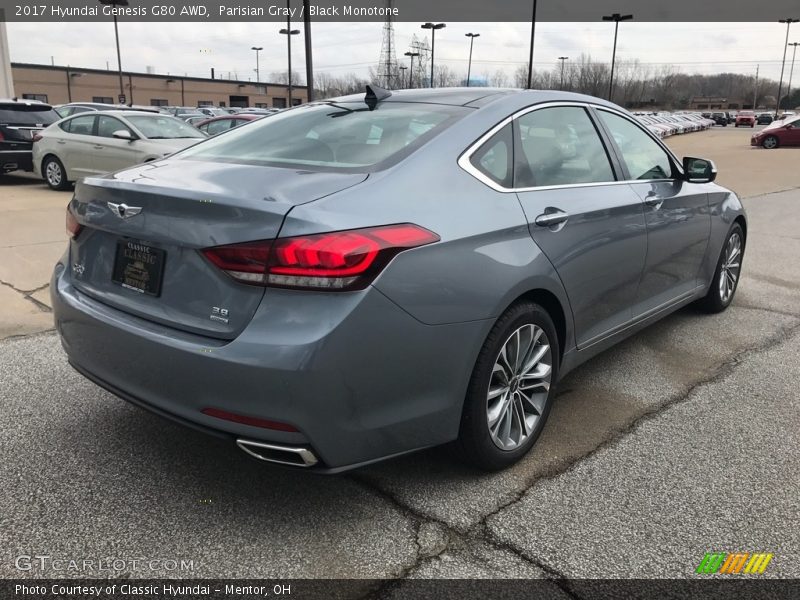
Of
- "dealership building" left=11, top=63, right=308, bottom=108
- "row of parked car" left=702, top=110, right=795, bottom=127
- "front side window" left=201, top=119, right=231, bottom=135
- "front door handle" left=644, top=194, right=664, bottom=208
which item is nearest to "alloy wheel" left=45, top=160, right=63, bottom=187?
"front side window" left=201, top=119, right=231, bottom=135

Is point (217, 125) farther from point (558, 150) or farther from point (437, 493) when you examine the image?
point (437, 493)

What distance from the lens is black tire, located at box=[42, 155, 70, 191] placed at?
12297mm

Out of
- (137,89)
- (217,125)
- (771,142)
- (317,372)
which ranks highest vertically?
(137,89)

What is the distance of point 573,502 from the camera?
2.73 m

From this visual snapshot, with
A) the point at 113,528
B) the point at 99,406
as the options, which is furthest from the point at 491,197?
the point at 99,406

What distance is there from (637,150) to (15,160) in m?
12.9

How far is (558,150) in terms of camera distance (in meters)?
3.33

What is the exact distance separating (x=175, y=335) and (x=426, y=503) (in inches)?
46.4

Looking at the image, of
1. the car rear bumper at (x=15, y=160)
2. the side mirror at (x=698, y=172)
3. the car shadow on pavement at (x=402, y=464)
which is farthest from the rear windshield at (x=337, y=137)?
the car rear bumper at (x=15, y=160)

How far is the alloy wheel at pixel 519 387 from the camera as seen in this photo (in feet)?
9.21

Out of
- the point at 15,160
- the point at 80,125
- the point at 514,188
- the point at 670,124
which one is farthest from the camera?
the point at 670,124

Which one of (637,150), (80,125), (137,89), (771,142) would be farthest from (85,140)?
(137,89)

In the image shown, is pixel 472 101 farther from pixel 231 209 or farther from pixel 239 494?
pixel 239 494

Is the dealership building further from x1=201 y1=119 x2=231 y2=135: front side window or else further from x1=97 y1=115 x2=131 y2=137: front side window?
x1=97 y1=115 x2=131 y2=137: front side window
